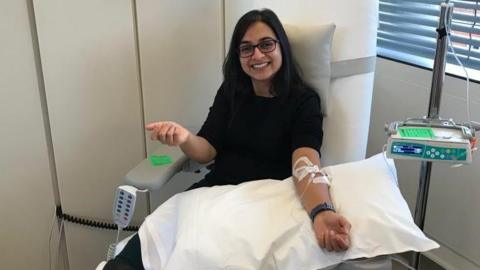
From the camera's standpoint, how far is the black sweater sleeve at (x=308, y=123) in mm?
1554

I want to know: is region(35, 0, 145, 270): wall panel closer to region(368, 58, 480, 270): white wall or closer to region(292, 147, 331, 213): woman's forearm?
region(292, 147, 331, 213): woman's forearm

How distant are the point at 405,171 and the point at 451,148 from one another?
862mm

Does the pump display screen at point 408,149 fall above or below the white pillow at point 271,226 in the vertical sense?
above

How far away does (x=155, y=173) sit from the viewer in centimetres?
160

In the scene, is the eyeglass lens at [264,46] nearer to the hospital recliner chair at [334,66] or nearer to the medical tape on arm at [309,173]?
the hospital recliner chair at [334,66]

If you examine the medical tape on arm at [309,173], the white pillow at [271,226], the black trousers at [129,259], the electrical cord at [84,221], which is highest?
the medical tape on arm at [309,173]

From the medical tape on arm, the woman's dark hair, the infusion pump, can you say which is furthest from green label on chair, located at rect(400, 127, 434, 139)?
the woman's dark hair

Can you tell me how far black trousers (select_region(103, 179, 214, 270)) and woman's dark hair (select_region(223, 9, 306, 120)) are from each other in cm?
56

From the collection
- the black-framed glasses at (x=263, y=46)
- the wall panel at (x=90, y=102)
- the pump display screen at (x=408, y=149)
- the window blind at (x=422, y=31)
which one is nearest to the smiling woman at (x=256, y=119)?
the black-framed glasses at (x=263, y=46)

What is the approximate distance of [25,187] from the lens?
1.89 metres

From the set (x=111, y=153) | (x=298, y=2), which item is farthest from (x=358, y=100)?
(x=111, y=153)

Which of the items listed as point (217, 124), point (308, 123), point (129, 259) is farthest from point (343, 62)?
point (129, 259)

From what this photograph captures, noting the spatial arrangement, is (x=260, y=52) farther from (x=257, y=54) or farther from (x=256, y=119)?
(x=256, y=119)

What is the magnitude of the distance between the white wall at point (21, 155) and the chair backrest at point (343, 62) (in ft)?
2.71
